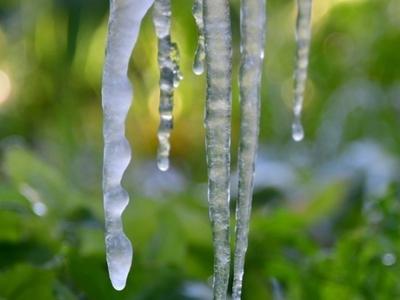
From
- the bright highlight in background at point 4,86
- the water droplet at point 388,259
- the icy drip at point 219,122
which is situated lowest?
the bright highlight in background at point 4,86

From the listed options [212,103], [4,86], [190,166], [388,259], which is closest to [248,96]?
[212,103]

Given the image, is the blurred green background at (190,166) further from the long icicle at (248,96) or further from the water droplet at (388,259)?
the long icicle at (248,96)

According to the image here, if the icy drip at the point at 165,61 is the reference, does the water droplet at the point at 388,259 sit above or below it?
below

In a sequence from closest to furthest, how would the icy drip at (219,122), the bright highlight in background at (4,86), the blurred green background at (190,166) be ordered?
the icy drip at (219,122) < the blurred green background at (190,166) < the bright highlight in background at (4,86)

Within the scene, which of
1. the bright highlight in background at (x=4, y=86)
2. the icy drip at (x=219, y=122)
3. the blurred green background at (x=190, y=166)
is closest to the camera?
the icy drip at (x=219, y=122)

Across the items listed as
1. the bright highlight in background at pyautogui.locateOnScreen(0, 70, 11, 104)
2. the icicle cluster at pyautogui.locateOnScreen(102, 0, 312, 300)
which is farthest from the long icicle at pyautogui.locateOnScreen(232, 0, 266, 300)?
the bright highlight in background at pyautogui.locateOnScreen(0, 70, 11, 104)

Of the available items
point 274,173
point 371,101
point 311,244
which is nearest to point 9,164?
point 311,244

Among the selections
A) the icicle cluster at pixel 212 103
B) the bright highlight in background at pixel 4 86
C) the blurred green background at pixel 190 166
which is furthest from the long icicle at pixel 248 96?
the bright highlight in background at pixel 4 86

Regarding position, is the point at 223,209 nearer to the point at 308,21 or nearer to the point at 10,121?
the point at 308,21

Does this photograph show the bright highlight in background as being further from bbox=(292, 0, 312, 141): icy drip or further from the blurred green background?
bbox=(292, 0, 312, 141): icy drip
